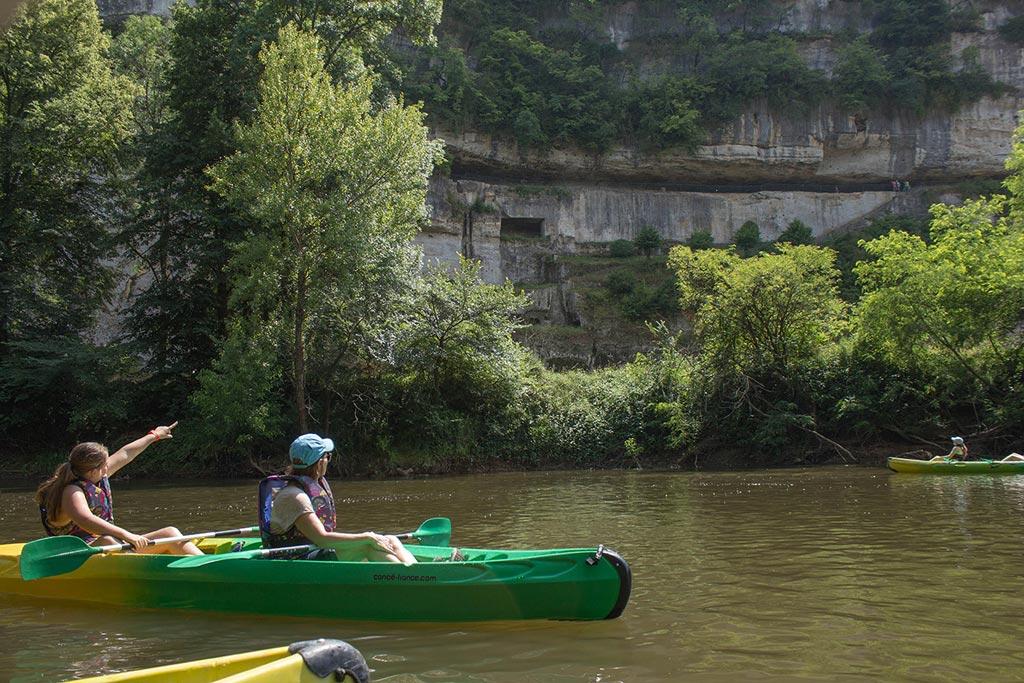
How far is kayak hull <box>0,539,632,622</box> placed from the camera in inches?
227

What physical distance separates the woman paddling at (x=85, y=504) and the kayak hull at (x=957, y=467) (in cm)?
1452

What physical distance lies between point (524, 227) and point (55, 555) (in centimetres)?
4126

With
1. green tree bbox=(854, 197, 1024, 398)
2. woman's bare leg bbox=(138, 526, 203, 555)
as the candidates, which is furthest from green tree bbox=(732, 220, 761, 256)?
woman's bare leg bbox=(138, 526, 203, 555)

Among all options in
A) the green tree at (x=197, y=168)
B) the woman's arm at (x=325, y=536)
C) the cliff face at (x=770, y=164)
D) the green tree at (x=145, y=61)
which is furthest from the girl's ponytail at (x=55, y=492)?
the cliff face at (x=770, y=164)

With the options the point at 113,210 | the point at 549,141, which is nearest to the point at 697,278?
the point at 113,210

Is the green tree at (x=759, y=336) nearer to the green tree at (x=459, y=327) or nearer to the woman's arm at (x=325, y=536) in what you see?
the green tree at (x=459, y=327)

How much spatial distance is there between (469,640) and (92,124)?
2299cm

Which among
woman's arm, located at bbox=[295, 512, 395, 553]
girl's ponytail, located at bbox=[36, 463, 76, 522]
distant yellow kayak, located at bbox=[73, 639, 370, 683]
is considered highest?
girl's ponytail, located at bbox=[36, 463, 76, 522]

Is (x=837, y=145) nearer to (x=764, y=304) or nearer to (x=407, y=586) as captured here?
(x=764, y=304)

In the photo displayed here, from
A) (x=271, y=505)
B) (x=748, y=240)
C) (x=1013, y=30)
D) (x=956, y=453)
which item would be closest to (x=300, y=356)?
(x=271, y=505)

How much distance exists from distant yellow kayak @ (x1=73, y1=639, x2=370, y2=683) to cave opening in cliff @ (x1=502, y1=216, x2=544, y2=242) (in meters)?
42.5

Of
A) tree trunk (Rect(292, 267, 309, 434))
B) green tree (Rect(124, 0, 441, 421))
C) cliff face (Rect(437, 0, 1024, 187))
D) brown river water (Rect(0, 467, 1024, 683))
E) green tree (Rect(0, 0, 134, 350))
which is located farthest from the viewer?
cliff face (Rect(437, 0, 1024, 187))

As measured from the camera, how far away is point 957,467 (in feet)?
54.3

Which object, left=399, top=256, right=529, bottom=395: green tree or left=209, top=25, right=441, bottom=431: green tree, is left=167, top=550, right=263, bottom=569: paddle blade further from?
left=399, top=256, right=529, bottom=395: green tree
